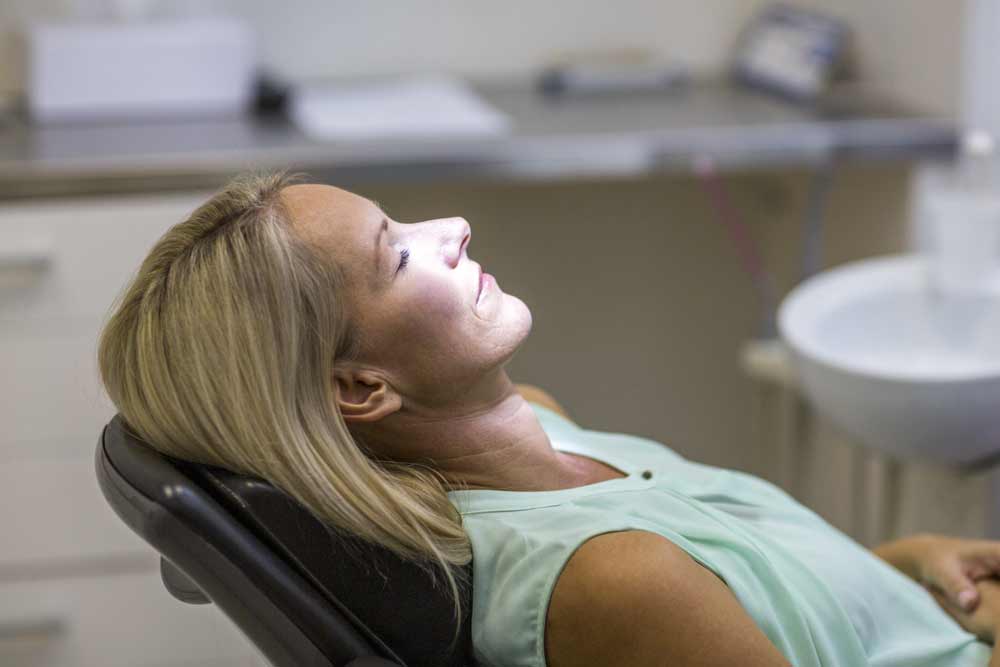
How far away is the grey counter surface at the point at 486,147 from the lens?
199 cm

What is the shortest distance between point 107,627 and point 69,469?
0.88ft

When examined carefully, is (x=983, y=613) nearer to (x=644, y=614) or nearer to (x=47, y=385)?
(x=644, y=614)

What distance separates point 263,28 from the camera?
2.56 m

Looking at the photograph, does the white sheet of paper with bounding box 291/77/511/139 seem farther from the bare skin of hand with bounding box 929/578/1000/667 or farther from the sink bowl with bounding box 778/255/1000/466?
the bare skin of hand with bounding box 929/578/1000/667

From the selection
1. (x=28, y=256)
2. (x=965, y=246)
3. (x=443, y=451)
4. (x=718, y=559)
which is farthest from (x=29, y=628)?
(x=965, y=246)

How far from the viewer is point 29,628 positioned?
6.75 ft

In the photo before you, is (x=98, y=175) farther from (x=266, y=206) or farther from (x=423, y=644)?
(x=423, y=644)

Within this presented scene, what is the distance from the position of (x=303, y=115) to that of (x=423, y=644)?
4.83ft

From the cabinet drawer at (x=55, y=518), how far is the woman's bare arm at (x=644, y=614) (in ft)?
4.15

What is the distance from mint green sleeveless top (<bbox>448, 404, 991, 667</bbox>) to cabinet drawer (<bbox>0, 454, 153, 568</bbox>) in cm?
105

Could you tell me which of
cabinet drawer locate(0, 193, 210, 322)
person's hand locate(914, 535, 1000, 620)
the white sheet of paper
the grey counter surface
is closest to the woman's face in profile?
person's hand locate(914, 535, 1000, 620)

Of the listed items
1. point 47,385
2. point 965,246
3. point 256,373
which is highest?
point 256,373

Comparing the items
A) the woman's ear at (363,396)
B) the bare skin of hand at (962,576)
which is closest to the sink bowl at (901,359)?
the bare skin of hand at (962,576)

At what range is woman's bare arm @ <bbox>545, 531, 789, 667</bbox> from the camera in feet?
3.01
